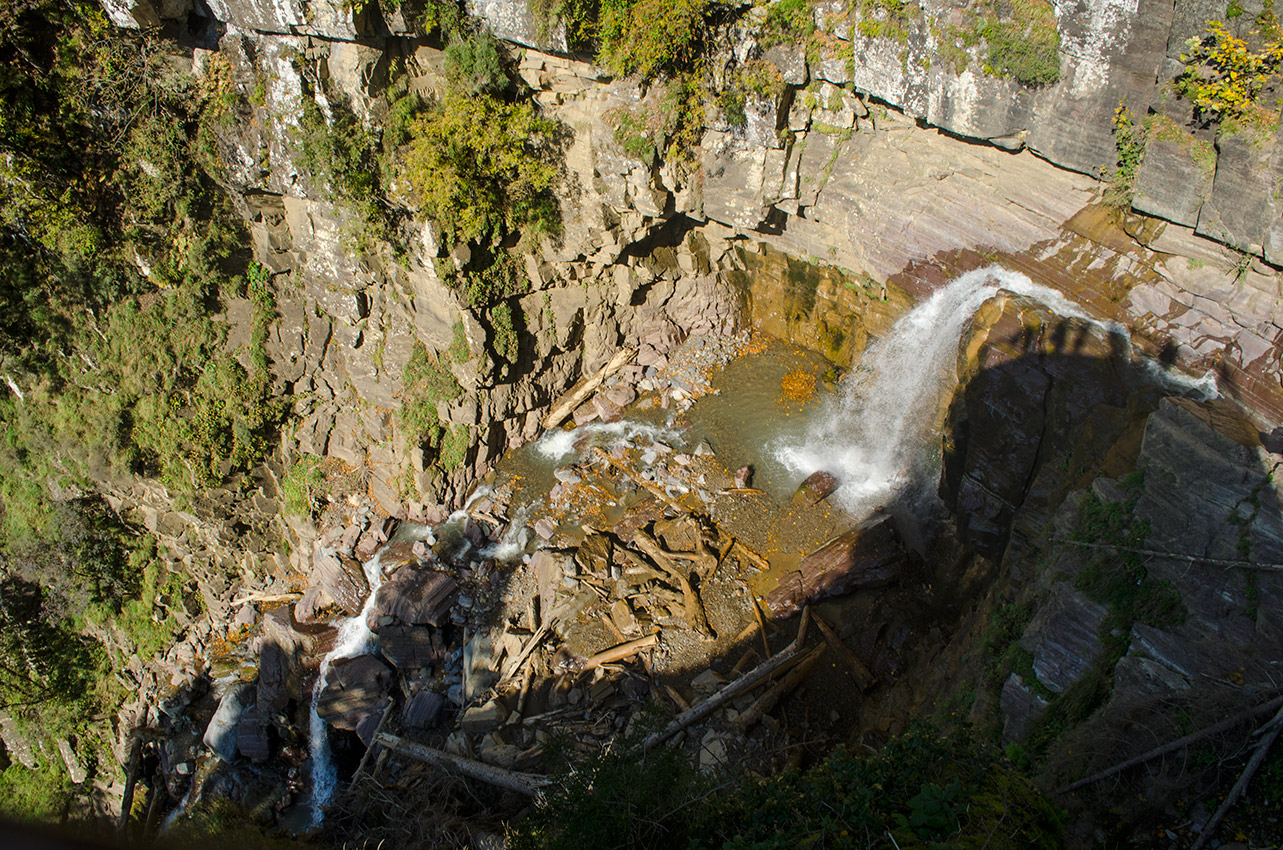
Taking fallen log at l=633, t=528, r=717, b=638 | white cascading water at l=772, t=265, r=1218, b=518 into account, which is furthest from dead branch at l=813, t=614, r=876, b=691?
white cascading water at l=772, t=265, r=1218, b=518

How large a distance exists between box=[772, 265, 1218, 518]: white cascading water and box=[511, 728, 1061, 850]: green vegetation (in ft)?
25.5

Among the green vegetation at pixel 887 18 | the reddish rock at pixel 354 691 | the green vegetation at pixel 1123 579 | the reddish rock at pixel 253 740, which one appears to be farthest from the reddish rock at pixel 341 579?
the green vegetation at pixel 887 18

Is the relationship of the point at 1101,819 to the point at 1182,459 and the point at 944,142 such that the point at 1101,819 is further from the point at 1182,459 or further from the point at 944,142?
the point at 944,142

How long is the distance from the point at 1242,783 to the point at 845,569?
6.37 meters

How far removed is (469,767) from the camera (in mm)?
8586

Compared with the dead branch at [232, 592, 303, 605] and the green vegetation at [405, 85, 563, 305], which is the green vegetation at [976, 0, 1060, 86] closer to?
the green vegetation at [405, 85, 563, 305]

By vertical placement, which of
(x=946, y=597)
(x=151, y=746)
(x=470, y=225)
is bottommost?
(x=151, y=746)

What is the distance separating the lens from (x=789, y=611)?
1052 cm

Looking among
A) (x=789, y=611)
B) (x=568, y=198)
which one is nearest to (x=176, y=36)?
(x=568, y=198)

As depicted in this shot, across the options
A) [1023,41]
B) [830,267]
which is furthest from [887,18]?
[830,267]

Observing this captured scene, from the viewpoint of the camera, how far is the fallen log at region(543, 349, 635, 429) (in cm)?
1440

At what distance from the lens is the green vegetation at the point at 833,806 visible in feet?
12.6

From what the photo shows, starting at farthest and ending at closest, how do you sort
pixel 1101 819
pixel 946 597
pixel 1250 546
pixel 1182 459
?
pixel 946 597, pixel 1182 459, pixel 1250 546, pixel 1101 819

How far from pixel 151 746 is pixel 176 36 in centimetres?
1317
